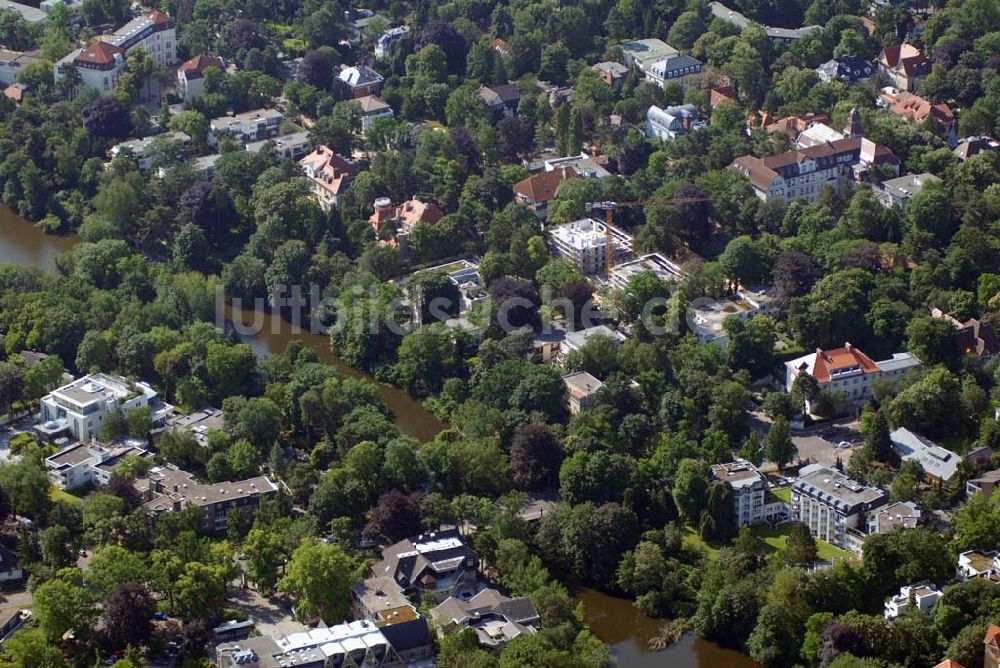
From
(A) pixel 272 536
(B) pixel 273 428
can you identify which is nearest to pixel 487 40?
(B) pixel 273 428

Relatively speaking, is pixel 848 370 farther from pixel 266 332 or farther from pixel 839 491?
pixel 266 332

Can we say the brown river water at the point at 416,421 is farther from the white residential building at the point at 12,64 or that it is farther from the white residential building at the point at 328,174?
the white residential building at the point at 12,64

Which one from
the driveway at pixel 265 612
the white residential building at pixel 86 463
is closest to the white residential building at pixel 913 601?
the driveway at pixel 265 612

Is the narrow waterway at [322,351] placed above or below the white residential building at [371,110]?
below

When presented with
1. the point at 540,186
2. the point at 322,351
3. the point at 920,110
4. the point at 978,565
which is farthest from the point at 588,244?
the point at 978,565

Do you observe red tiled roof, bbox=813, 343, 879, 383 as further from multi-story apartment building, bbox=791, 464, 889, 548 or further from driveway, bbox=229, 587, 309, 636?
driveway, bbox=229, 587, 309, 636

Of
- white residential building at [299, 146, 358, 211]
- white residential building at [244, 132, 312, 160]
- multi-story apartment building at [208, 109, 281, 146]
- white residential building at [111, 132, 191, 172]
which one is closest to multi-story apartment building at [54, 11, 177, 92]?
white residential building at [111, 132, 191, 172]
